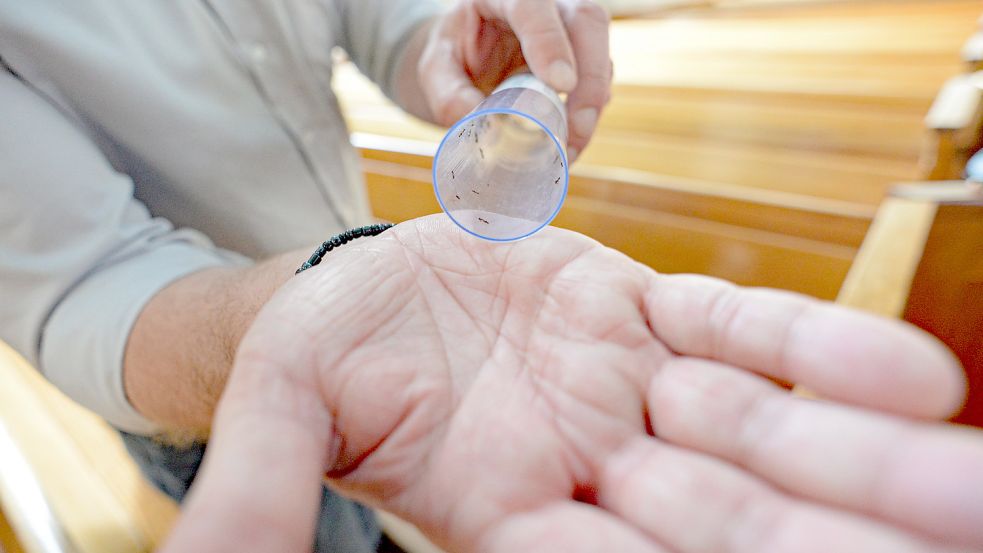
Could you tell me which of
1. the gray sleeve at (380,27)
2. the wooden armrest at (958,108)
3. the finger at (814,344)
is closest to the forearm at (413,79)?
the gray sleeve at (380,27)

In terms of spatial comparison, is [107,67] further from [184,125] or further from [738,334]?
[738,334]

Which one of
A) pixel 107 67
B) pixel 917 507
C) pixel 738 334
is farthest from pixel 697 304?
pixel 107 67

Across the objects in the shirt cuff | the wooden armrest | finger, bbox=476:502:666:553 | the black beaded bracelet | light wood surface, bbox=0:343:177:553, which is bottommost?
light wood surface, bbox=0:343:177:553

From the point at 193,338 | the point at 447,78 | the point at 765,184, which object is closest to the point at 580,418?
the point at 193,338

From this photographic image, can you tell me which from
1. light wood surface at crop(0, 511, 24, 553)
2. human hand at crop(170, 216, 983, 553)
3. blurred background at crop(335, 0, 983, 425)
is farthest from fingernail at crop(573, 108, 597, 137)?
light wood surface at crop(0, 511, 24, 553)

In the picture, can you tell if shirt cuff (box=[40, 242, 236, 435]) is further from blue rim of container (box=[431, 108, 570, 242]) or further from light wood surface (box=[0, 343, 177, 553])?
light wood surface (box=[0, 343, 177, 553])

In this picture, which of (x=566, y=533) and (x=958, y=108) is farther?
(x=958, y=108)

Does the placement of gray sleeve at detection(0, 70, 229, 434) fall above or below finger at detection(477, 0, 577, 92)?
below

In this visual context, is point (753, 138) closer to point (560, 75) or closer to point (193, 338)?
point (560, 75)
